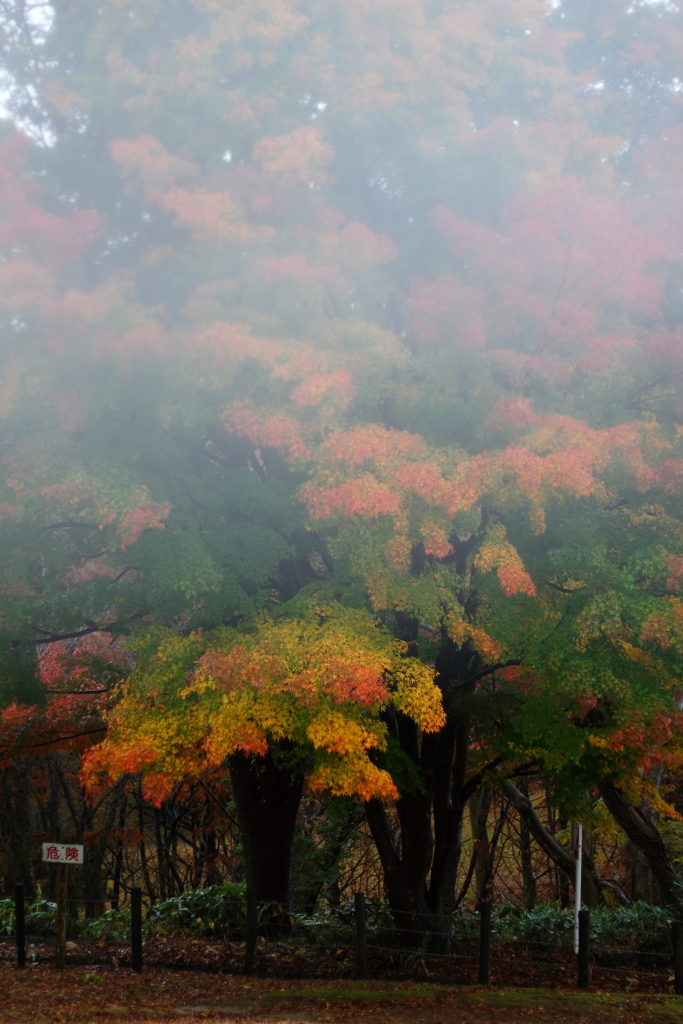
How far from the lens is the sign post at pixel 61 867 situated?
29.7 ft

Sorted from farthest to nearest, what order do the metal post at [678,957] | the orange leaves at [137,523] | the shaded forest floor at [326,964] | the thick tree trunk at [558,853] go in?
the thick tree trunk at [558,853] → the orange leaves at [137,523] → the shaded forest floor at [326,964] → the metal post at [678,957]

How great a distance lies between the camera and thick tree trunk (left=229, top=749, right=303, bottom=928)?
484 inches

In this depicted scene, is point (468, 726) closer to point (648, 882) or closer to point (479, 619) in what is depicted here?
point (479, 619)

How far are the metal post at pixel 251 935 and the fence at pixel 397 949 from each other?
0.01 meters

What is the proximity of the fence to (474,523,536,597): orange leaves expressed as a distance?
452 cm

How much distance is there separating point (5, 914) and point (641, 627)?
12.5 meters

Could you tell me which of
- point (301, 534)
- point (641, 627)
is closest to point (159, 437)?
point (301, 534)

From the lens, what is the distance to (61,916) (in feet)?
31.8

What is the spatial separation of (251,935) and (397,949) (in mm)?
2636

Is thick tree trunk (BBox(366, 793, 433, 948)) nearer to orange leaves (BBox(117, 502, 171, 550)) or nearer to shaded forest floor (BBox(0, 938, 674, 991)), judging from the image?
shaded forest floor (BBox(0, 938, 674, 991))

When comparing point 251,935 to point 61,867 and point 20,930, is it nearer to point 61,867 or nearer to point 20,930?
point 61,867

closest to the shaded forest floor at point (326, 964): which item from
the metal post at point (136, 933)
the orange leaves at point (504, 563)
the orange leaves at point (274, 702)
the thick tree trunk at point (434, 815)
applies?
the metal post at point (136, 933)

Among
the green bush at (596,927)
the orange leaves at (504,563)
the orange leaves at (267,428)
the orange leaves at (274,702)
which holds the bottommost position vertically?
the green bush at (596,927)

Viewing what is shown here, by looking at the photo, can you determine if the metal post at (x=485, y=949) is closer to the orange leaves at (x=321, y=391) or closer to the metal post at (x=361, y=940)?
the metal post at (x=361, y=940)
